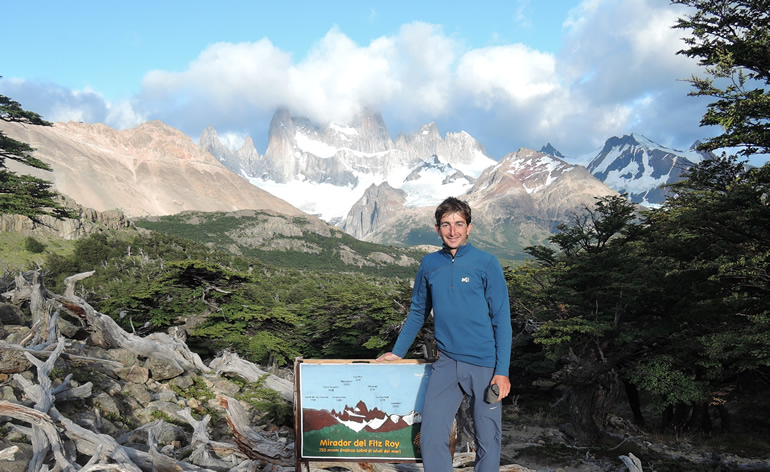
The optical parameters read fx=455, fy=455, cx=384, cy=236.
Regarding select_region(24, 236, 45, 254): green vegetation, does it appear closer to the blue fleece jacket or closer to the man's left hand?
the blue fleece jacket

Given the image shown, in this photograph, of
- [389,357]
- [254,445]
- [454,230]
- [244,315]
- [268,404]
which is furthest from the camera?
[244,315]

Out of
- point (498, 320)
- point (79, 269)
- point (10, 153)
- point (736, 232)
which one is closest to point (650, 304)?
point (736, 232)

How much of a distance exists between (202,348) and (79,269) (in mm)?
44315

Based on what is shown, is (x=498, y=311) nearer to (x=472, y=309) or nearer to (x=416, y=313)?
(x=472, y=309)

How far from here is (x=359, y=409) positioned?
16.8 ft

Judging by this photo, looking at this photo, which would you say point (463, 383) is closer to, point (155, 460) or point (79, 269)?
point (155, 460)

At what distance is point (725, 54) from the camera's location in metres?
14.2

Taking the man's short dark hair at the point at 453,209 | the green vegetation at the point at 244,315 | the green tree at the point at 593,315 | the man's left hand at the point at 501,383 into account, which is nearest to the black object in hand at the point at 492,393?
the man's left hand at the point at 501,383

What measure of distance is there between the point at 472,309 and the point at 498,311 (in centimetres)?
26

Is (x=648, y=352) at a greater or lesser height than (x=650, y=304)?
lesser

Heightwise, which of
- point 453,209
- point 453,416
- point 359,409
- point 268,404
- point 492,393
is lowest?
point 268,404

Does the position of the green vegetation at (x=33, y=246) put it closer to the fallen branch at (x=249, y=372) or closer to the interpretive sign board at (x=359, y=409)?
the fallen branch at (x=249, y=372)

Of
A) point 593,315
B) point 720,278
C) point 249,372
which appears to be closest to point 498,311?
point 249,372

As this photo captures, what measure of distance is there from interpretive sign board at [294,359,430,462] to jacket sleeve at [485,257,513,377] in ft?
2.80
